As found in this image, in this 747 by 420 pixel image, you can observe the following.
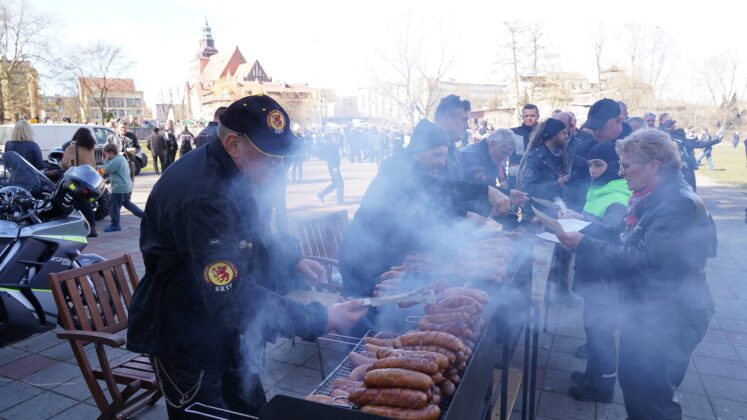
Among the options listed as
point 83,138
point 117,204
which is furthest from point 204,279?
point 117,204

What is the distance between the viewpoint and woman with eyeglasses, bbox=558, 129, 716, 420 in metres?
2.52

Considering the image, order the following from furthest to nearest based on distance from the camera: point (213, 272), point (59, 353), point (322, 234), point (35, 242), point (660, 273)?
point (322, 234) → point (59, 353) → point (35, 242) → point (660, 273) → point (213, 272)

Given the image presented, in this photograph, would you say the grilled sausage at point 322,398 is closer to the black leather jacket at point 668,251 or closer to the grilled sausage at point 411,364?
the grilled sausage at point 411,364

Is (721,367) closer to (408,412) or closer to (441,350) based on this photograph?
(441,350)

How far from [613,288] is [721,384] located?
1.60 meters

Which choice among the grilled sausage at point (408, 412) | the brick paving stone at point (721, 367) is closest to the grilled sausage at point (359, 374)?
the grilled sausage at point (408, 412)

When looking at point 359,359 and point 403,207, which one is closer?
point 359,359

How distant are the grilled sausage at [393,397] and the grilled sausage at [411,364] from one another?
117mm

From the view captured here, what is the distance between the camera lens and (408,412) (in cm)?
162

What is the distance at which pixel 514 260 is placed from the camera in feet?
11.6

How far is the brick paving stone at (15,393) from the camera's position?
11.9ft

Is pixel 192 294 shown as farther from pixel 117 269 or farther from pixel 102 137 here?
pixel 102 137

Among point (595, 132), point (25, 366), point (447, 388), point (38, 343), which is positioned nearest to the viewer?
point (447, 388)

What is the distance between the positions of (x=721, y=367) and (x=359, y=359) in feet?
13.1
